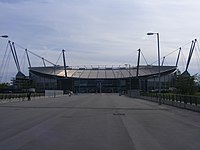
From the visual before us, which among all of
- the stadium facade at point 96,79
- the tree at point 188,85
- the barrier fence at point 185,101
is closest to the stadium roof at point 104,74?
the stadium facade at point 96,79

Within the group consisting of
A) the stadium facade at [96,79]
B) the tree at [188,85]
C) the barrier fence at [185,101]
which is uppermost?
the stadium facade at [96,79]

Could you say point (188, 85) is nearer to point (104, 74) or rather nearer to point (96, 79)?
point (96, 79)

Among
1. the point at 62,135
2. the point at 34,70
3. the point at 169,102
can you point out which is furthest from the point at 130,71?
the point at 62,135

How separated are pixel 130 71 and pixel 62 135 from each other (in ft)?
568

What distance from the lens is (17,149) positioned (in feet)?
35.9

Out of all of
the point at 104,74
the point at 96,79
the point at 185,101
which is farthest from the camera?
the point at 104,74

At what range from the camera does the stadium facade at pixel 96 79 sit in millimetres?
182000

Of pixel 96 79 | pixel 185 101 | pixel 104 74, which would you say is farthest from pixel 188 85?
pixel 104 74

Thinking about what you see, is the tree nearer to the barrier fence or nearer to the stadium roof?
the barrier fence

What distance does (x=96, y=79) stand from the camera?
19125 cm

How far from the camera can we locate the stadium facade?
182000 mm

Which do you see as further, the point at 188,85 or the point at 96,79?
the point at 96,79

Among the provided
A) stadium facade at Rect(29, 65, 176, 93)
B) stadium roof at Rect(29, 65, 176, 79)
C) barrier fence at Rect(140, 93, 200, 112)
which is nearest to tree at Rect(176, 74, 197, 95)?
barrier fence at Rect(140, 93, 200, 112)

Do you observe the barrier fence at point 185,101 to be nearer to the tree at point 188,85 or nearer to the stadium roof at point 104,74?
the tree at point 188,85
